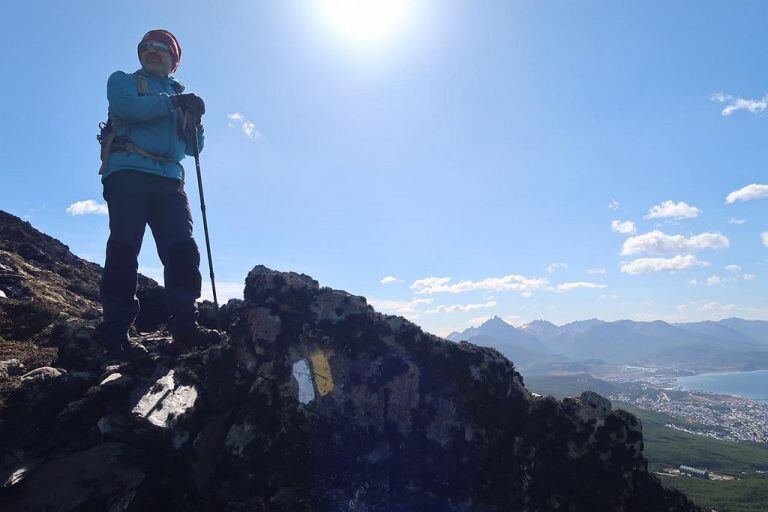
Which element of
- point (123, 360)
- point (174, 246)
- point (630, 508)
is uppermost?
point (174, 246)

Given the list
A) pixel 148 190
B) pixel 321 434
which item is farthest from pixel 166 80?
pixel 321 434

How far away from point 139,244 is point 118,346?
2.20 metres

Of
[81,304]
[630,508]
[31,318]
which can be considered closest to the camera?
[630,508]

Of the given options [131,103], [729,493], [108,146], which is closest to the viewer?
[131,103]

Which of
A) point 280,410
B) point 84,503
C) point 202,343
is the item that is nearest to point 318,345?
point 280,410

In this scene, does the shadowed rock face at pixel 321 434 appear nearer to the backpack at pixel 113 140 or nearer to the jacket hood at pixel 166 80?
the backpack at pixel 113 140

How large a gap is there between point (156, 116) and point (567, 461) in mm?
9945

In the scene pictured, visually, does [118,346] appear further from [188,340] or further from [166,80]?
[166,80]

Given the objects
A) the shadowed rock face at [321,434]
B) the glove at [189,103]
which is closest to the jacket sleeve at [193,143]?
the glove at [189,103]

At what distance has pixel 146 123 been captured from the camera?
9.07 metres

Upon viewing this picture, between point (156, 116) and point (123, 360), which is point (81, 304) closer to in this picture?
point (123, 360)

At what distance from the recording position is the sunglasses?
9530 mm

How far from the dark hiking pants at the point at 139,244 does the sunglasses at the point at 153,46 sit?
2927 mm

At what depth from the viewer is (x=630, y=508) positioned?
6512 mm
